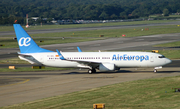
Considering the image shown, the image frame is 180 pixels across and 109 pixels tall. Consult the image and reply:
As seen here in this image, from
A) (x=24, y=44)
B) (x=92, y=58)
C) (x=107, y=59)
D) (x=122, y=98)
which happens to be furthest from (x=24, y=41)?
(x=122, y=98)

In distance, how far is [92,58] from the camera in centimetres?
5516

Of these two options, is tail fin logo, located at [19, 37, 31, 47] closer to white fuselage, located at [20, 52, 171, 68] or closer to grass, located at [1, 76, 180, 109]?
white fuselage, located at [20, 52, 171, 68]

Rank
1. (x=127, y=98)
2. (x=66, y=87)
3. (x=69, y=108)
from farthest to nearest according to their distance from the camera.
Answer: (x=66, y=87)
(x=127, y=98)
(x=69, y=108)

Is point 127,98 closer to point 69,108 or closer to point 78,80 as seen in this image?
point 69,108

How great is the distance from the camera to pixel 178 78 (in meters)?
45.8

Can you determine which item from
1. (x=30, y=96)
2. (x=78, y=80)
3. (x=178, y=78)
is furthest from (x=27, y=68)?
(x=178, y=78)

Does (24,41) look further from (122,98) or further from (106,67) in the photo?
(122,98)

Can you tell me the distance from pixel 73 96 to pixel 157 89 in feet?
36.7

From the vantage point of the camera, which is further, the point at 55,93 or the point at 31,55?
the point at 31,55

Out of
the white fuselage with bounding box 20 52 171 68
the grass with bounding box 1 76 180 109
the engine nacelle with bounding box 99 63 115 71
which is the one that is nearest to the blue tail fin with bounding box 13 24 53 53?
the white fuselage with bounding box 20 52 171 68

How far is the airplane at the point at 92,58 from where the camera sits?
53.5 metres

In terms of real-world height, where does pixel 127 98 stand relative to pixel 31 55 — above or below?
below

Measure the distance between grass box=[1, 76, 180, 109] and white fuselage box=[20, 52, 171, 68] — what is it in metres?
11.6

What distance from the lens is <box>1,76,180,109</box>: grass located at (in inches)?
1188
